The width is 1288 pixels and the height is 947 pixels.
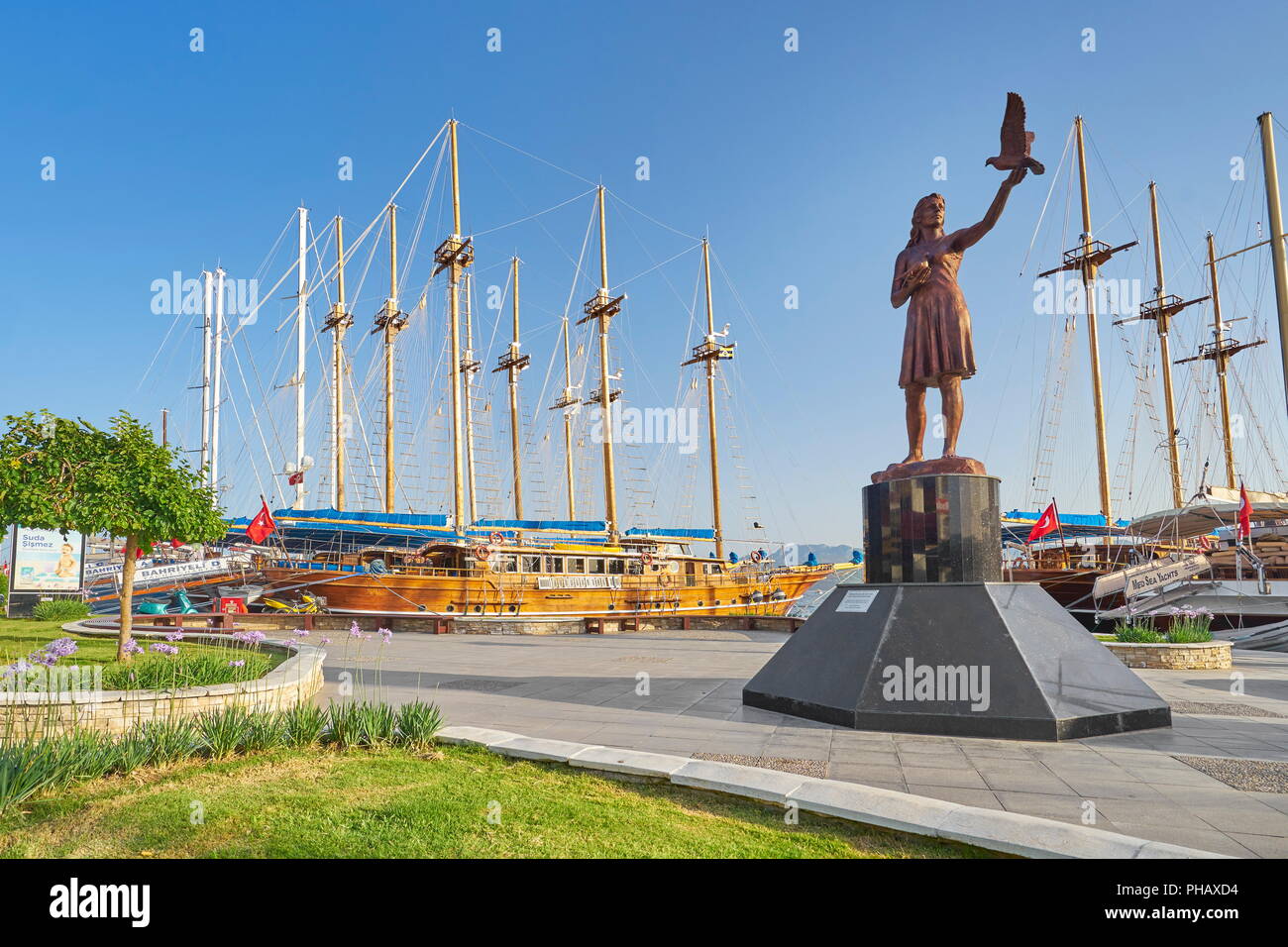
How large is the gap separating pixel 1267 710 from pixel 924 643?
4.39 metres

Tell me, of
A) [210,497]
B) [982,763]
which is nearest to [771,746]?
[982,763]

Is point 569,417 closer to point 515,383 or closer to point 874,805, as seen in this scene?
point 515,383

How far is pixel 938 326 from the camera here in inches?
373

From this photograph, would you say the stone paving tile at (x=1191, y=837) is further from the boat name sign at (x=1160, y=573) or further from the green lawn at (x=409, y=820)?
the boat name sign at (x=1160, y=573)

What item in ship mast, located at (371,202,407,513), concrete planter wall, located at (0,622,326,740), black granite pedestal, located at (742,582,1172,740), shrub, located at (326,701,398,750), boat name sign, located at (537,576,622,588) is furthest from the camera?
ship mast, located at (371,202,407,513)

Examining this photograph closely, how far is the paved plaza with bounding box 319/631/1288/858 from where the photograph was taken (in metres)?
4.73

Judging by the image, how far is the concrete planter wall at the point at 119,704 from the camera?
21.4ft

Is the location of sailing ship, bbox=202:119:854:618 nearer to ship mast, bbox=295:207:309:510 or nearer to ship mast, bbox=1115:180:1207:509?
ship mast, bbox=295:207:309:510

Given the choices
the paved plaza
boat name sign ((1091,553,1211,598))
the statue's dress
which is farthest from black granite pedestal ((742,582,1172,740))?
boat name sign ((1091,553,1211,598))

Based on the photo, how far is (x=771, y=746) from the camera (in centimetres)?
656

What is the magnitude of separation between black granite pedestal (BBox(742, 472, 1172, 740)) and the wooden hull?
14.8 m

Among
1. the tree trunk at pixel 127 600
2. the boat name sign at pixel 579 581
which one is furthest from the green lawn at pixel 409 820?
the boat name sign at pixel 579 581

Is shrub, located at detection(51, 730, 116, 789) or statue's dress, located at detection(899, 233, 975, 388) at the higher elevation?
statue's dress, located at detection(899, 233, 975, 388)
